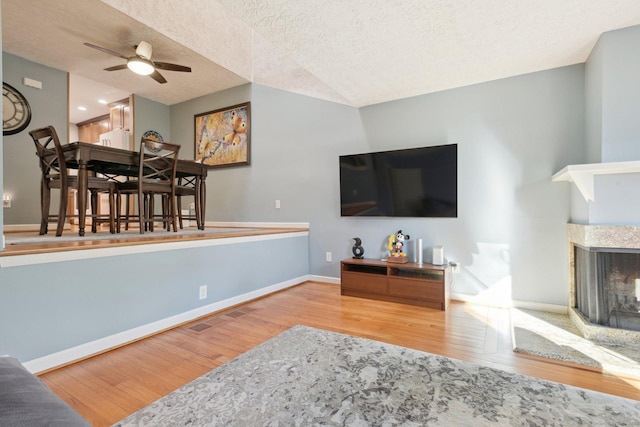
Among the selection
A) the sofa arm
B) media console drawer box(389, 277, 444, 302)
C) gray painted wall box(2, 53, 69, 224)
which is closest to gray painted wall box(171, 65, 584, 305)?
media console drawer box(389, 277, 444, 302)

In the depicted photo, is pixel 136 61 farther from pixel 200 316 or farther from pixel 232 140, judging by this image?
pixel 200 316

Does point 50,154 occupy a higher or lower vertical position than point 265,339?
higher

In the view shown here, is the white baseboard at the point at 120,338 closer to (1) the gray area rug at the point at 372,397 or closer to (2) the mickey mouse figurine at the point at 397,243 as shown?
(1) the gray area rug at the point at 372,397

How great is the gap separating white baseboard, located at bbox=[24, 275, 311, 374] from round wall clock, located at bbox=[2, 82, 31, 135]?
3744mm

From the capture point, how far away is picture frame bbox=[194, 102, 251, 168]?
4.55 metres

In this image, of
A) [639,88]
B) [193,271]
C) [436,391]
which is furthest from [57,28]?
[639,88]

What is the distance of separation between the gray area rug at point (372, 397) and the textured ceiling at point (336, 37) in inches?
85.6

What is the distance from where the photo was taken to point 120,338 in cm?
203

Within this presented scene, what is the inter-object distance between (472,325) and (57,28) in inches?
204

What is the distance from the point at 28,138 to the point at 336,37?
177 inches

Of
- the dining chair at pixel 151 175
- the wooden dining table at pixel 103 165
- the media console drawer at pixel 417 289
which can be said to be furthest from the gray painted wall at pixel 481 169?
the dining chair at pixel 151 175

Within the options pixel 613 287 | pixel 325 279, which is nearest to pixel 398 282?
pixel 325 279

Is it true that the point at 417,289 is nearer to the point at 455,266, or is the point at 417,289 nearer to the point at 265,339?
the point at 455,266

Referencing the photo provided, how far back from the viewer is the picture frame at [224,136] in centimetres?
455
